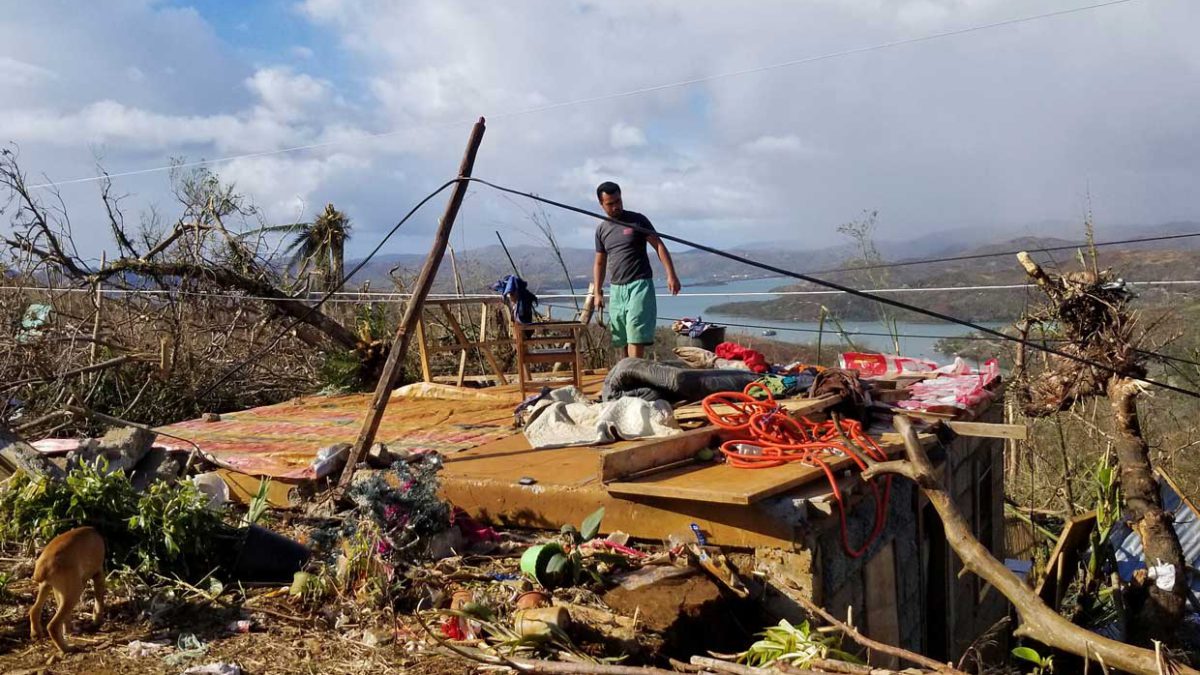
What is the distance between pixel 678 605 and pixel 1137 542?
20.5 ft

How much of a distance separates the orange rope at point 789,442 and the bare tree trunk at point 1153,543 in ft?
6.27

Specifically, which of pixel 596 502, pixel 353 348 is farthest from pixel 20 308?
pixel 596 502

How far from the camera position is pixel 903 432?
134 inches

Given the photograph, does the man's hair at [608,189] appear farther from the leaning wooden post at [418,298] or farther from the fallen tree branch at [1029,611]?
the fallen tree branch at [1029,611]

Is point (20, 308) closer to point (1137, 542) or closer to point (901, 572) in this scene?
point (901, 572)

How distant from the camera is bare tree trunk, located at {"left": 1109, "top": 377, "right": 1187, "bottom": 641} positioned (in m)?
5.75

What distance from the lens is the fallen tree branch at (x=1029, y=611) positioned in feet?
9.47

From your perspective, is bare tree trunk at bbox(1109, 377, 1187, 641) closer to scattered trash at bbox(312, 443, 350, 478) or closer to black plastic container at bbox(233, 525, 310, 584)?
scattered trash at bbox(312, 443, 350, 478)

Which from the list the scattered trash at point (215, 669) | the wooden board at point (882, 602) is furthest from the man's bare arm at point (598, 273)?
the scattered trash at point (215, 669)

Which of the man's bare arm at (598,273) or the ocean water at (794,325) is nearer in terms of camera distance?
the man's bare arm at (598,273)

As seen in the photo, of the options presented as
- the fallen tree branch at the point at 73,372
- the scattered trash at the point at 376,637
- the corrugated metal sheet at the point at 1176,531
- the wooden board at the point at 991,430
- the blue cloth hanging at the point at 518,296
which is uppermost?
the blue cloth hanging at the point at 518,296

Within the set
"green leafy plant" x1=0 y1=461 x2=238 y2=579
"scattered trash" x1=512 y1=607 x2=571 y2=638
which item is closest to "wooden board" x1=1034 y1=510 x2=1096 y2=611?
"scattered trash" x1=512 y1=607 x2=571 y2=638

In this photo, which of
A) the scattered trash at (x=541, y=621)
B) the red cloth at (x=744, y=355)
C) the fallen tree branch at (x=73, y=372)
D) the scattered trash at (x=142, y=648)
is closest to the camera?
the scattered trash at (x=541, y=621)

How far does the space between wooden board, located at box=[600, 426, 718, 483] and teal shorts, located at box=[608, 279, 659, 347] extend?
201 centimetres
